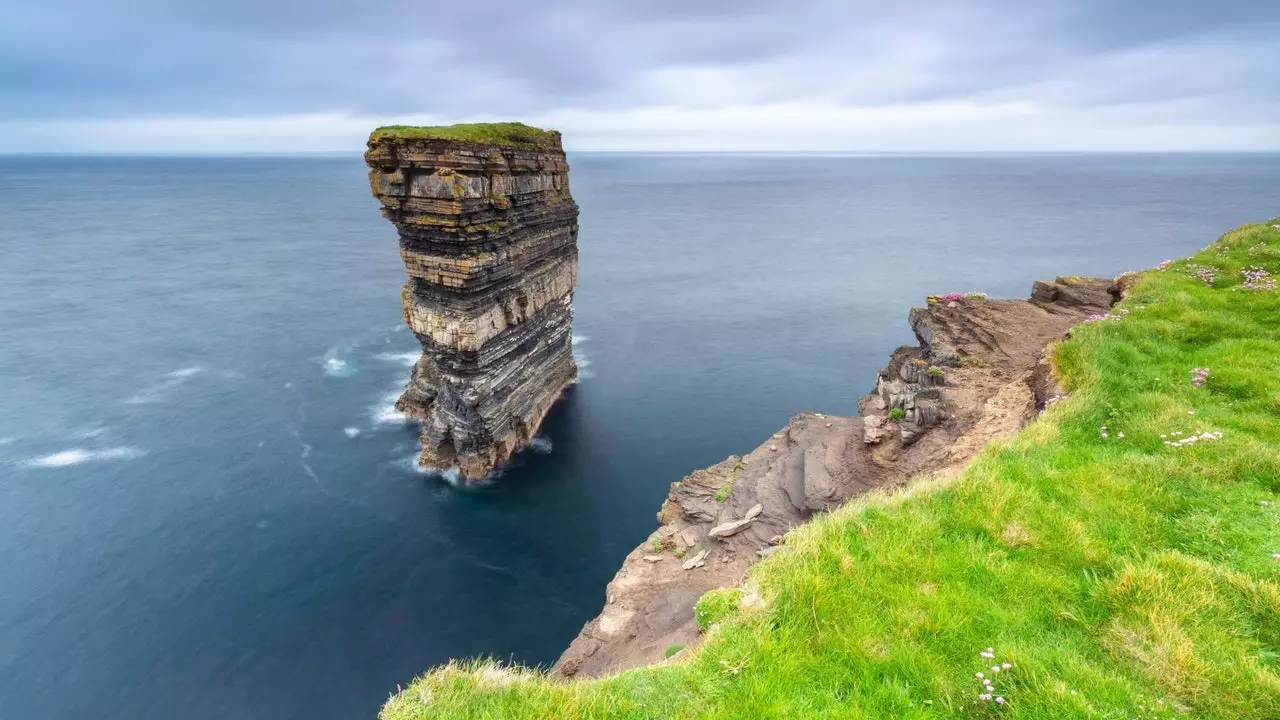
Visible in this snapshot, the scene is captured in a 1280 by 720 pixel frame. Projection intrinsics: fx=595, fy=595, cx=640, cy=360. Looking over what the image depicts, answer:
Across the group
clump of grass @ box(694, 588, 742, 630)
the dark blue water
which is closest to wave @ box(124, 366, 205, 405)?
the dark blue water

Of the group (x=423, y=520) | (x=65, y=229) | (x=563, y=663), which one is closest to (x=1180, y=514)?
(x=563, y=663)

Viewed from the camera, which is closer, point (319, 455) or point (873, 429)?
point (873, 429)

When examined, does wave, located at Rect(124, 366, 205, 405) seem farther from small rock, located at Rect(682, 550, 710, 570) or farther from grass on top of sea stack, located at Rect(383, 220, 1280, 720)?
grass on top of sea stack, located at Rect(383, 220, 1280, 720)

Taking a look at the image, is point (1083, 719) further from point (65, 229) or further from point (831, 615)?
point (65, 229)

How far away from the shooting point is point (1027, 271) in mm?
89875

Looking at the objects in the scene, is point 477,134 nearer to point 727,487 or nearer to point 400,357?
point 727,487

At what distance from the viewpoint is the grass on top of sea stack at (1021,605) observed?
851 cm

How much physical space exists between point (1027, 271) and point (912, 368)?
261 ft

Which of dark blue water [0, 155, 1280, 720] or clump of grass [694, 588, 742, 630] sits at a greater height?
clump of grass [694, 588, 742, 630]

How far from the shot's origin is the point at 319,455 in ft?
145

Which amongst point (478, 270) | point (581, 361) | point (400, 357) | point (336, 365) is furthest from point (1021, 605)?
point (336, 365)

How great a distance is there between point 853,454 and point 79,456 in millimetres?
52552

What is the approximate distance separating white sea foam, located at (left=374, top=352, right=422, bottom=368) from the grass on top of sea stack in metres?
53.6

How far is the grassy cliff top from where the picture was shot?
32406mm
